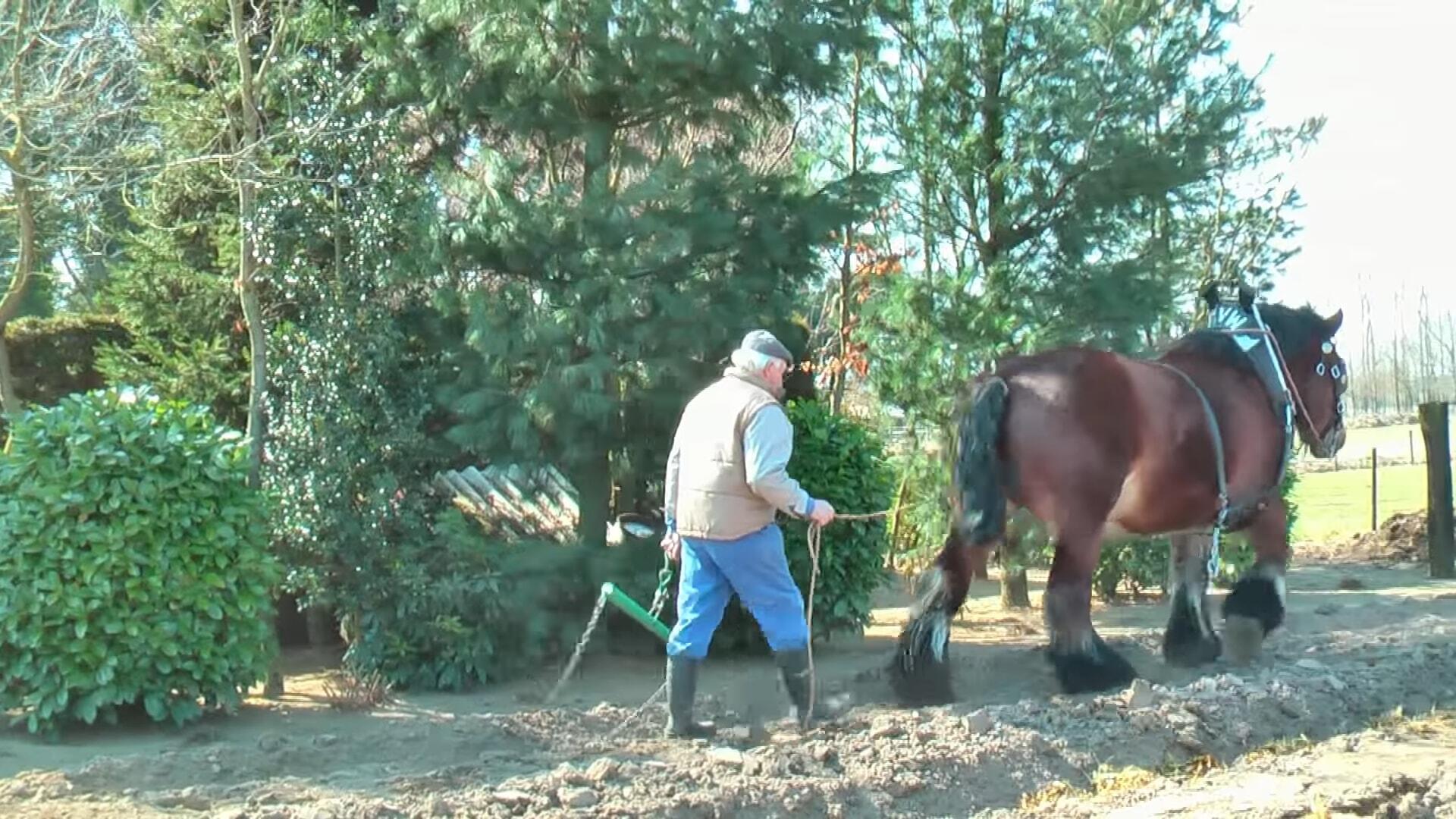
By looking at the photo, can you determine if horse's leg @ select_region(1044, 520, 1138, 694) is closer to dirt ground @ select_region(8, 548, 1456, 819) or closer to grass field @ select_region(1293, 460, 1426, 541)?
dirt ground @ select_region(8, 548, 1456, 819)

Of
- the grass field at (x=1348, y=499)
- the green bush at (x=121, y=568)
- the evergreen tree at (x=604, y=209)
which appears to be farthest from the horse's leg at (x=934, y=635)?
the grass field at (x=1348, y=499)

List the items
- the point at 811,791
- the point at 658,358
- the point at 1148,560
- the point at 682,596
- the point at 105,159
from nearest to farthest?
the point at 811,791, the point at 682,596, the point at 658,358, the point at 105,159, the point at 1148,560

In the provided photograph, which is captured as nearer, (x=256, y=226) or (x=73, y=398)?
(x=73, y=398)

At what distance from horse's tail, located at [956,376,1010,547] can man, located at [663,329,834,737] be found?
1094 millimetres

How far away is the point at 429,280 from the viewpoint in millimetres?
8820

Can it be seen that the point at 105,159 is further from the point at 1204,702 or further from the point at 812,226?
the point at 1204,702

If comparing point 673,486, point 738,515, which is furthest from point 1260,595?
point 673,486

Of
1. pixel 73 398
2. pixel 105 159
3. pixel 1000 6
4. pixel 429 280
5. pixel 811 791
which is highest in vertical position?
pixel 1000 6

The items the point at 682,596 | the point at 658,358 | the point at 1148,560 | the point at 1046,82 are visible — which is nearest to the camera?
the point at 682,596

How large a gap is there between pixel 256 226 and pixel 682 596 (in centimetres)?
357

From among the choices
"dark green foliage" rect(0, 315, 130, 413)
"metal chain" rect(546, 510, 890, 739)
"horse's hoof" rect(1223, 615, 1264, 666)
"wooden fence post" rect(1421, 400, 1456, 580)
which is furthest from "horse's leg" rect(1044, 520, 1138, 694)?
"dark green foliage" rect(0, 315, 130, 413)

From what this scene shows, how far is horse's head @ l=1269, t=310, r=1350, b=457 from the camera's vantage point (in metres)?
9.13

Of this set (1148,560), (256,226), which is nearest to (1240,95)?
(1148,560)

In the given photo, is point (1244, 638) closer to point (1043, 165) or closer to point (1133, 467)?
point (1133, 467)
